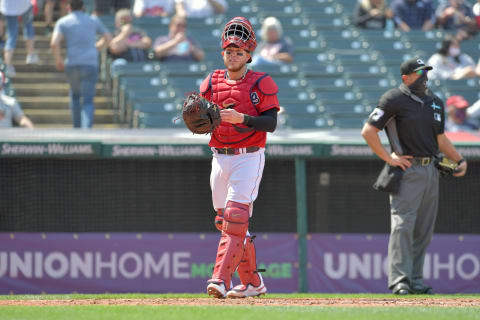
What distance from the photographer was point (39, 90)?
1233 cm

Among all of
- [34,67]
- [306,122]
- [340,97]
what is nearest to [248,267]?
[306,122]

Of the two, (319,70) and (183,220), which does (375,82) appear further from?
(183,220)

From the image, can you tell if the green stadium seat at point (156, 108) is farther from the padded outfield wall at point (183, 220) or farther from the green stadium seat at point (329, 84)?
the padded outfield wall at point (183, 220)

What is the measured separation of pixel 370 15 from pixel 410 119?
7.30m

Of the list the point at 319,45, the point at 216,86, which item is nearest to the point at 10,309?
the point at 216,86

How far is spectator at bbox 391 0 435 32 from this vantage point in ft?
47.4

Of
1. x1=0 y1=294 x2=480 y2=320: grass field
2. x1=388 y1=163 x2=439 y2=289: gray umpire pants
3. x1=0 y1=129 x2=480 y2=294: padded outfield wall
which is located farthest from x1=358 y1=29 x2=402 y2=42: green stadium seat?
x1=0 y1=294 x2=480 y2=320: grass field

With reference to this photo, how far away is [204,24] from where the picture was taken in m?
13.5

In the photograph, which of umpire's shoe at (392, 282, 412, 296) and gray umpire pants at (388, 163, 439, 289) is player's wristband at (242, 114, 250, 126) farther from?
umpire's shoe at (392, 282, 412, 296)

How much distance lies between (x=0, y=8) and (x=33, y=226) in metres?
4.29

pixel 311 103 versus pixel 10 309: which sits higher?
pixel 311 103

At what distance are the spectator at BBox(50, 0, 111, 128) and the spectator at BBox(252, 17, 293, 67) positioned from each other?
2.52 meters

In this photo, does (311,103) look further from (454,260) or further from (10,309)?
(10,309)

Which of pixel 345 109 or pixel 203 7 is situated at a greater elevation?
pixel 203 7
